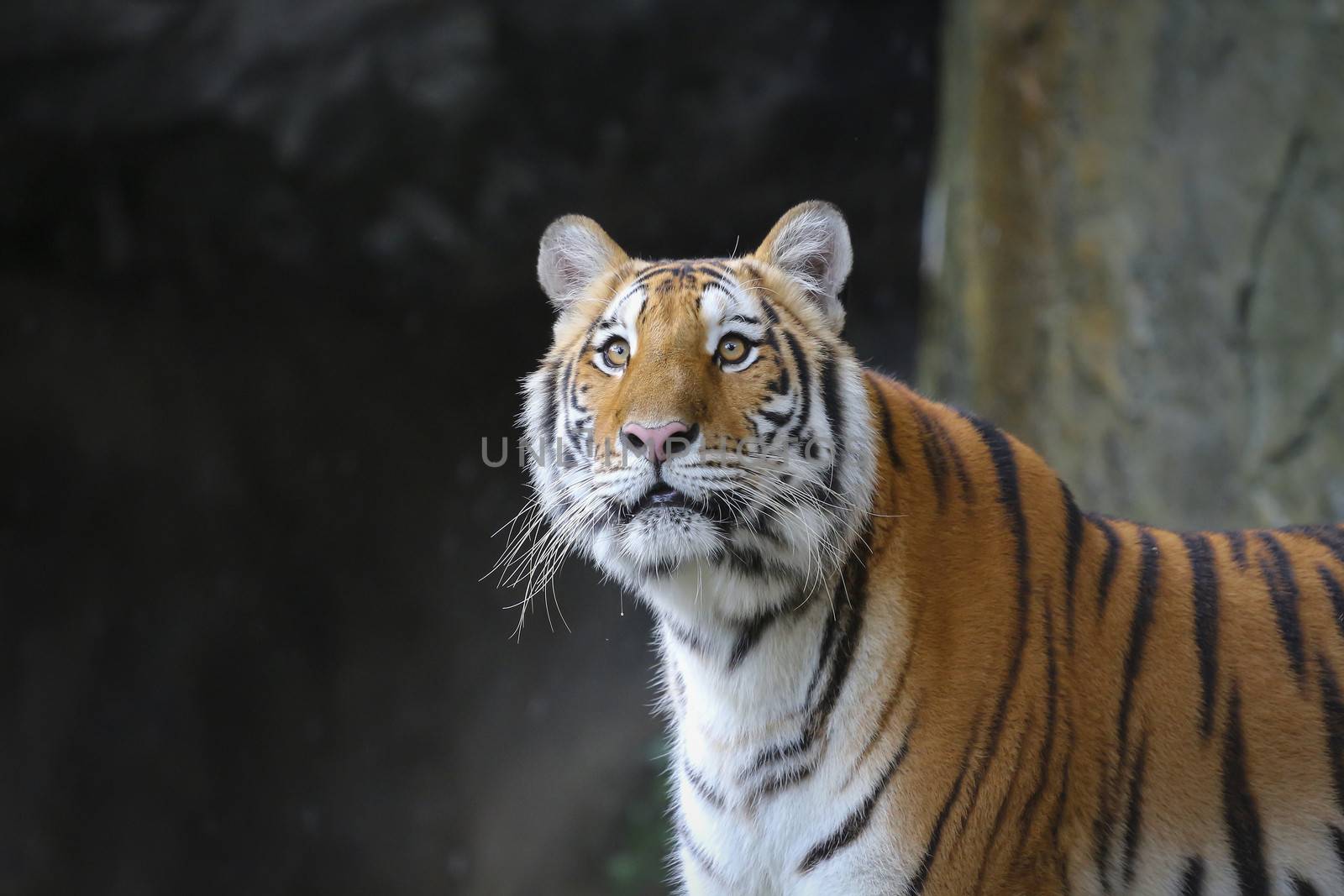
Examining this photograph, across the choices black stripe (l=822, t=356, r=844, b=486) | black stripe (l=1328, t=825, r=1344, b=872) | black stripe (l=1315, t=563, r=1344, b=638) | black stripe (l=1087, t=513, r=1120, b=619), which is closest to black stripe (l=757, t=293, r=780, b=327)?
black stripe (l=822, t=356, r=844, b=486)

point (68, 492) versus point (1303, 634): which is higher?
point (1303, 634)

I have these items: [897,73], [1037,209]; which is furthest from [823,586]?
[897,73]

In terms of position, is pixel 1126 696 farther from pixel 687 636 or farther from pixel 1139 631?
pixel 687 636

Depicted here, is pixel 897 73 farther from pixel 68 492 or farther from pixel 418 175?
pixel 68 492

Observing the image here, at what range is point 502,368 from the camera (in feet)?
19.9

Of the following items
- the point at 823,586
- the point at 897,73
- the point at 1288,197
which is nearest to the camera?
the point at 823,586

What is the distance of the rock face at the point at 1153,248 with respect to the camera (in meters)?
4.07

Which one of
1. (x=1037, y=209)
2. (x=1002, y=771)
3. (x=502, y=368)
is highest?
(x=1037, y=209)

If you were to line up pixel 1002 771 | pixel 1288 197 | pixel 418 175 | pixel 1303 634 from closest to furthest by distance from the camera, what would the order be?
pixel 1002 771
pixel 1303 634
pixel 1288 197
pixel 418 175

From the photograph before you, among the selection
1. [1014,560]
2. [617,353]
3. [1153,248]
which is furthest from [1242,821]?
[1153,248]

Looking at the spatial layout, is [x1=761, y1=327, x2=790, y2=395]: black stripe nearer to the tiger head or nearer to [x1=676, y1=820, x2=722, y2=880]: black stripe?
the tiger head

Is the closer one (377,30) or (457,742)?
(377,30)

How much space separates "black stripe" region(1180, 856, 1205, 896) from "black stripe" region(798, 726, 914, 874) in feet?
1.91

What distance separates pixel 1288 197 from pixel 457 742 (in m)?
4.33
